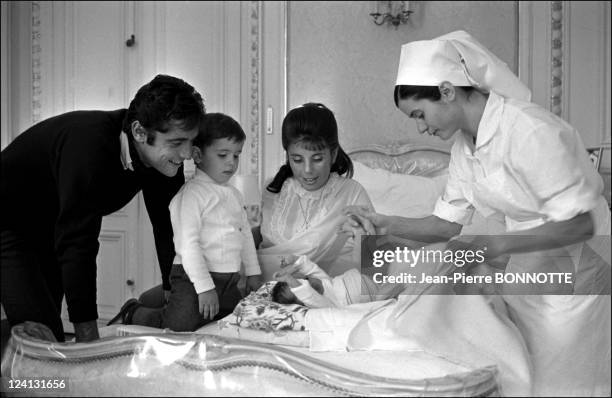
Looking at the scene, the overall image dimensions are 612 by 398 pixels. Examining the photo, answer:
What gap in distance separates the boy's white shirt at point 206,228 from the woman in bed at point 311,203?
0.50 feet

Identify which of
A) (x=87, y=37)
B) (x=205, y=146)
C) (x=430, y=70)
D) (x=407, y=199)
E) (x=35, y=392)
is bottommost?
(x=35, y=392)

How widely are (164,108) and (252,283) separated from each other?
0.46 metres

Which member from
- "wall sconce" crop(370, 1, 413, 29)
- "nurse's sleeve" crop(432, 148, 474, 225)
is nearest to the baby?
"nurse's sleeve" crop(432, 148, 474, 225)

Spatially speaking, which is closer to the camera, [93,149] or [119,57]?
[93,149]

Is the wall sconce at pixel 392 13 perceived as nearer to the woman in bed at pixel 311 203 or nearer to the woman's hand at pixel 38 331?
the woman in bed at pixel 311 203

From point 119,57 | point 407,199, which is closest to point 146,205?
point 119,57

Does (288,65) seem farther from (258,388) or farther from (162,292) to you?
(258,388)

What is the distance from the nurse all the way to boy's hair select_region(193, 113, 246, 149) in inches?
14.3

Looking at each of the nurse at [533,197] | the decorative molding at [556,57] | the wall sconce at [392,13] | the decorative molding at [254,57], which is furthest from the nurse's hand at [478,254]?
the decorative molding at [254,57]

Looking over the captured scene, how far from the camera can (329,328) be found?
934 millimetres

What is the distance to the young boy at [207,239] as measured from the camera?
42.6 inches

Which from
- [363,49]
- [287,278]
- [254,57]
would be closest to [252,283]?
[287,278]

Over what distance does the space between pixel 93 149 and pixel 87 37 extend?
21.1 inches

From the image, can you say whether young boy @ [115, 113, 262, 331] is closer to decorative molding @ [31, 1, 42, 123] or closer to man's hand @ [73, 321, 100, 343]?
man's hand @ [73, 321, 100, 343]
